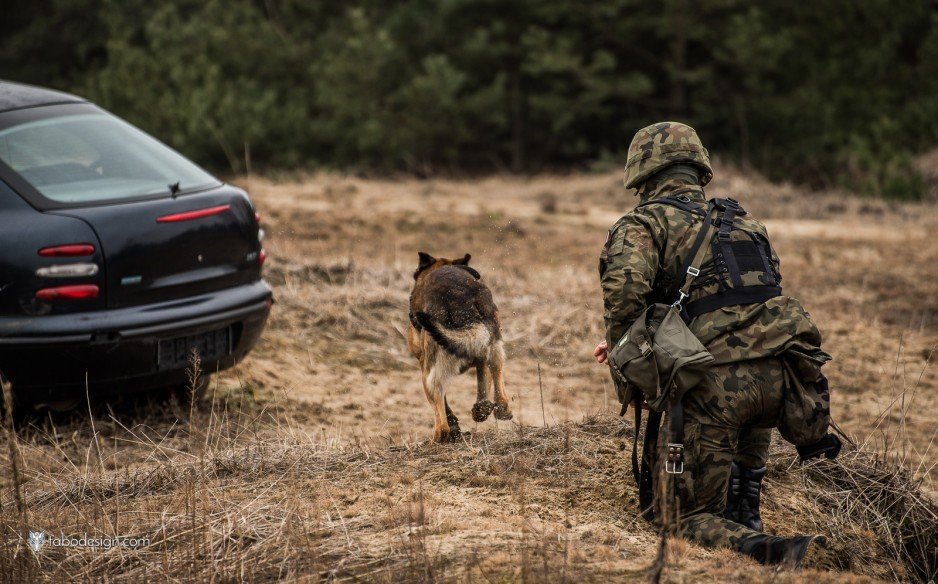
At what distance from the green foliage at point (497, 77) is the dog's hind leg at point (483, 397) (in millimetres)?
14527

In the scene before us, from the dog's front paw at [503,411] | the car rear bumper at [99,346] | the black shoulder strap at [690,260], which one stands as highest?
the black shoulder strap at [690,260]

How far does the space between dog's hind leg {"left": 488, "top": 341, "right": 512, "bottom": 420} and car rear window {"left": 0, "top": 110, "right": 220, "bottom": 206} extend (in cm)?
200

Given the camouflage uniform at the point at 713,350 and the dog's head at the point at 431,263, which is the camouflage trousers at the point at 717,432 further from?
the dog's head at the point at 431,263

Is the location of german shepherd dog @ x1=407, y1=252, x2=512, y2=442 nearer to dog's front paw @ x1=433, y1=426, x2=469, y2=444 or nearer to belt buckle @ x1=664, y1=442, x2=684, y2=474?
dog's front paw @ x1=433, y1=426, x2=469, y2=444

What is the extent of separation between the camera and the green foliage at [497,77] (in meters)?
18.7

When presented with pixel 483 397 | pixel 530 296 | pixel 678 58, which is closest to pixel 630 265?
pixel 483 397

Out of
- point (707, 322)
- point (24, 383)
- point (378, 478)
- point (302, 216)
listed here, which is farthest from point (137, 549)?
point (302, 216)

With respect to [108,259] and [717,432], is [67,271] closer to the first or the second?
[108,259]

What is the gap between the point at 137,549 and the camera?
3.59m

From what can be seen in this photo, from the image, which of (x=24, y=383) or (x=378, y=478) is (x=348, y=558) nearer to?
(x=378, y=478)

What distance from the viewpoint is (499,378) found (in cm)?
496

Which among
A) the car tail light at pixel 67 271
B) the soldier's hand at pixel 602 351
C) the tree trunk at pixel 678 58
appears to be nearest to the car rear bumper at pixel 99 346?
the car tail light at pixel 67 271

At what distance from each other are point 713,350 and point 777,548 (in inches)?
31.3

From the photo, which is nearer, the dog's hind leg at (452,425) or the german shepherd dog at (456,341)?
the german shepherd dog at (456,341)
